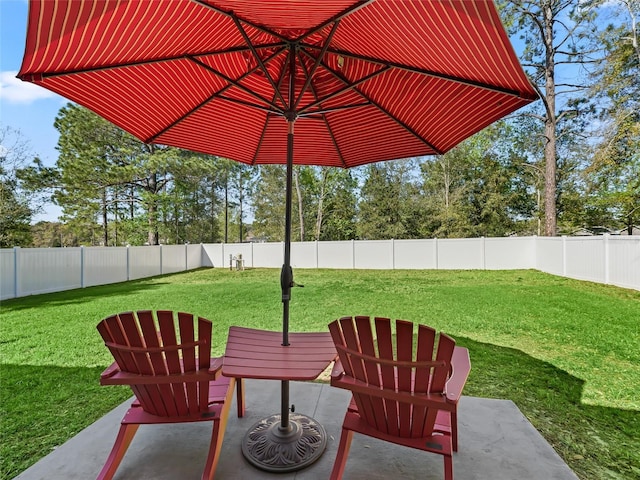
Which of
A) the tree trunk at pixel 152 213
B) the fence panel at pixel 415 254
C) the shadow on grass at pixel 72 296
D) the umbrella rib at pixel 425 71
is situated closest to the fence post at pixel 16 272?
the shadow on grass at pixel 72 296

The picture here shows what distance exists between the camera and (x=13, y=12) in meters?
2.93

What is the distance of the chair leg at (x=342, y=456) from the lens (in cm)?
154

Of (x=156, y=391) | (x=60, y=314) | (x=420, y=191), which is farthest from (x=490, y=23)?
(x=420, y=191)

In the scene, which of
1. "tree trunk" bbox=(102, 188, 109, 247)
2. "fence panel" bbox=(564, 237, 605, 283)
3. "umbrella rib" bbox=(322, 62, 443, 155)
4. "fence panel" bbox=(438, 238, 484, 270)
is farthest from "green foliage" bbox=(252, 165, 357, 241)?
"umbrella rib" bbox=(322, 62, 443, 155)

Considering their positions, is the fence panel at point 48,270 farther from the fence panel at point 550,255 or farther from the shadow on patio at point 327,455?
the fence panel at point 550,255

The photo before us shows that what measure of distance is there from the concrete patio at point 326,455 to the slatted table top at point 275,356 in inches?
24.3

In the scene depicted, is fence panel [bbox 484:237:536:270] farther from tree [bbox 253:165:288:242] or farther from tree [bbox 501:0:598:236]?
tree [bbox 253:165:288:242]

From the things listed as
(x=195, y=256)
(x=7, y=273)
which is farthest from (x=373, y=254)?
(x=7, y=273)

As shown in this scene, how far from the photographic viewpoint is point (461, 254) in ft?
43.4

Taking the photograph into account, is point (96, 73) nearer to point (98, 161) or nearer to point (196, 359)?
point (196, 359)

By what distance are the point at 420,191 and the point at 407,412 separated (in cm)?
2327

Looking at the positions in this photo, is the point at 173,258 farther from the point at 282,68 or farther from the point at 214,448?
the point at 214,448

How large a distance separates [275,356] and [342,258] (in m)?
13.0

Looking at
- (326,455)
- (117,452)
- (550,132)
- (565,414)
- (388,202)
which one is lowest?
(565,414)
